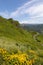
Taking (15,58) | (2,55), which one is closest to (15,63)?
(15,58)

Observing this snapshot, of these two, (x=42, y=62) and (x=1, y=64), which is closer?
(x=1, y=64)

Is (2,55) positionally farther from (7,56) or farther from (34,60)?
(34,60)

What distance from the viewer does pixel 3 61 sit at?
48.3 feet

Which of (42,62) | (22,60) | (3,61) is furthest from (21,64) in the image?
(42,62)

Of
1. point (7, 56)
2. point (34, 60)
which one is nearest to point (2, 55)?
point (7, 56)

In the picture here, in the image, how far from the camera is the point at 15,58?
48.5ft

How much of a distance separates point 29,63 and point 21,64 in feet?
2.45

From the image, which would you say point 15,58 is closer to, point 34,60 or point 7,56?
point 7,56

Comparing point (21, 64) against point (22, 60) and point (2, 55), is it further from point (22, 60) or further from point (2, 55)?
point (2, 55)

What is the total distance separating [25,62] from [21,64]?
0.42 meters

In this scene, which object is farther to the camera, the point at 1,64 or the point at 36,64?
the point at 36,64

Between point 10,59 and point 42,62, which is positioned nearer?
point 10,59

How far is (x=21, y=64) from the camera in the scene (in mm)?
14461

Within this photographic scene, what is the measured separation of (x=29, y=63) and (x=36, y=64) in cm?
88
